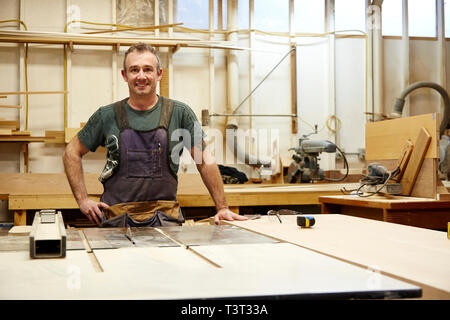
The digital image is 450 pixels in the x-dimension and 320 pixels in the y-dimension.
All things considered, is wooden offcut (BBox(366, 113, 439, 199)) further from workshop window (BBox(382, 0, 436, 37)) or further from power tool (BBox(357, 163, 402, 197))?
workshop window (BBox(382, 0, 436, 37))

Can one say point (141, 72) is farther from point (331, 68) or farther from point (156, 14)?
point (331, 68)

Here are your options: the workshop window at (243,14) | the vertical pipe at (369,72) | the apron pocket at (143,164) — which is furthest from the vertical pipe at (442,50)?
the apron pocket at (143,164)

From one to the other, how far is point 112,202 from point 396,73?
480cm

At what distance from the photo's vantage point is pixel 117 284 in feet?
2.97

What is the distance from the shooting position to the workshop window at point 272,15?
19.6 feet

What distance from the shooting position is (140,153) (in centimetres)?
246

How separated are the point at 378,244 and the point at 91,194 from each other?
3006mm

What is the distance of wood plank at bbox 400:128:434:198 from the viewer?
291cm

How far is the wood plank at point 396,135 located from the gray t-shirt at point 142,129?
132cm

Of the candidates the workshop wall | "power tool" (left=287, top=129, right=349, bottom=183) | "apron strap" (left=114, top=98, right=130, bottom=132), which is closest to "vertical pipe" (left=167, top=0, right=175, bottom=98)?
the workshop wall

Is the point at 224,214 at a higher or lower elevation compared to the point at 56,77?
lower

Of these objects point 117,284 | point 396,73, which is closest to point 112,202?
point 117,284
